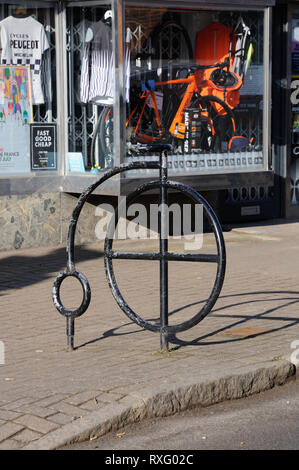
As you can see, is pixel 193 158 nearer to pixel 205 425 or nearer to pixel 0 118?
pixel 0 118

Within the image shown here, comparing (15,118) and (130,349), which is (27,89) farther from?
(130,349)

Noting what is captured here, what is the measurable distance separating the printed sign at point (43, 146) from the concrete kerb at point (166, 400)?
20.2 ft

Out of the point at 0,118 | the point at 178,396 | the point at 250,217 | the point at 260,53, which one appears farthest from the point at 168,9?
the point at 178,396

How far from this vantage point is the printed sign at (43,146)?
11.3m

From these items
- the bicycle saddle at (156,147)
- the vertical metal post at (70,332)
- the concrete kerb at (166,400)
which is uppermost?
the bicycle saddle at (156,147)

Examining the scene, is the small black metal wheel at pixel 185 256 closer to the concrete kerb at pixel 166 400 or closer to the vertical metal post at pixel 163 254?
the vertical metal post at pixel 163 254

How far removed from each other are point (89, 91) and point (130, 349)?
5.81 metres

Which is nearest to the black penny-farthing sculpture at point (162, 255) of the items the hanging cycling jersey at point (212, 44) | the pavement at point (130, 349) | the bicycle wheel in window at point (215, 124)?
the pavement at point (130, 349)

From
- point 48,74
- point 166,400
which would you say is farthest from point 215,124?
point 166,400

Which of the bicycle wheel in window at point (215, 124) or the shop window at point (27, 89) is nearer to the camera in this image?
the shop window at point (27, 89)

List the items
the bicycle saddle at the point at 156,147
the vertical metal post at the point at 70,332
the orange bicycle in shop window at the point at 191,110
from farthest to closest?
the orange bicycle in shop window at the point at 191,110, the vertical metal post at the point at 70,332, the bicycle saddle at the point at 156,147

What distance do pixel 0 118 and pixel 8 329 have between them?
462 cm

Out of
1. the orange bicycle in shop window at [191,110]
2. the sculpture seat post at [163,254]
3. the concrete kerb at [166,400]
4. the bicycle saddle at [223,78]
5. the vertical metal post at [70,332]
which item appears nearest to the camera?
the concrete kerb at [166,400]

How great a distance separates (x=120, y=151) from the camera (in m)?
10.9
